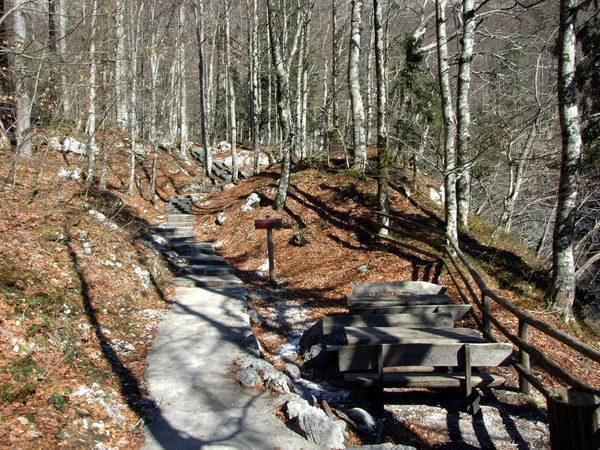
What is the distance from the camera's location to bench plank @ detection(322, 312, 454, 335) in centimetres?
702

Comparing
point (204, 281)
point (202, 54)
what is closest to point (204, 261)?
point (204, 281)

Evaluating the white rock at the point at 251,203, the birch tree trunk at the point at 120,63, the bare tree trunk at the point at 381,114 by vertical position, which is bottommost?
the white rock at the point at 251,203

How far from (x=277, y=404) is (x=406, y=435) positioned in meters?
1.64

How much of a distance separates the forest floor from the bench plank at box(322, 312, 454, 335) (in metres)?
1.09

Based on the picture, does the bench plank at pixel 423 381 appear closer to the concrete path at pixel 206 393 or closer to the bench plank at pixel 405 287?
the concrete path at pixel 206 393

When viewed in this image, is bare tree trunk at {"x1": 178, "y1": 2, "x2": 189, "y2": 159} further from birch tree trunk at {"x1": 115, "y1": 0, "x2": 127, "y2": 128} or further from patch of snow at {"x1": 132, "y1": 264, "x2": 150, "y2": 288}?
patch of snow at {"x1": 132, "y1": 264, "x2": 150, "y2": 288}

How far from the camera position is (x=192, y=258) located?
12570 millimetres

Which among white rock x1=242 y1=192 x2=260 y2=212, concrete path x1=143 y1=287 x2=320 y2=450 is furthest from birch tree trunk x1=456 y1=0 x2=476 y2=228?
white rock x1=242 y1=192 x2=260 y2=212

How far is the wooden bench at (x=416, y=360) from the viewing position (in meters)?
5.74

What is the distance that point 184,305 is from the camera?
30.1 ft

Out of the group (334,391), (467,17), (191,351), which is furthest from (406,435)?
(467,17)

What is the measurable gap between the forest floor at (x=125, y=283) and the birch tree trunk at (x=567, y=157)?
579 millimetres

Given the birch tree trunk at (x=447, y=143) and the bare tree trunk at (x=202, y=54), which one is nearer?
the birch tree trunk at (x=447, y=143)

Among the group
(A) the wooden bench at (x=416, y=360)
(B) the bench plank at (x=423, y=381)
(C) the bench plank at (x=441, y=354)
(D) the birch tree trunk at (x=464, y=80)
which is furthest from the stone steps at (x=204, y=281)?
(D) the birch tree trunk at (x=464, y=80)
